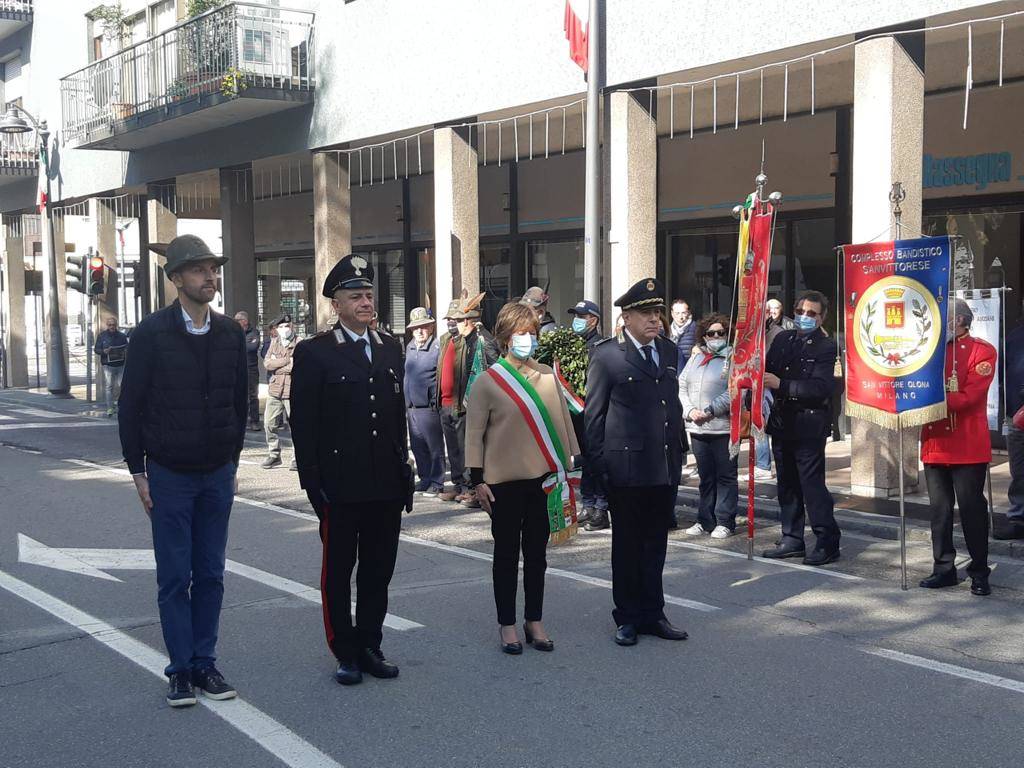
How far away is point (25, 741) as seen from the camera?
4.82m

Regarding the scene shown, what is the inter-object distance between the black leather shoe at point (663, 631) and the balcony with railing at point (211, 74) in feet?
45.0

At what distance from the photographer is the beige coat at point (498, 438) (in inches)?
233

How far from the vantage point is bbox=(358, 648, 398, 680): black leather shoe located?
18.3 ft

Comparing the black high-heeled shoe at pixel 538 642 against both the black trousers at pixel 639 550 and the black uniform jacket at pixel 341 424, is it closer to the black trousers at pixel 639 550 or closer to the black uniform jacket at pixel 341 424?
the black trousers at pixel 639 550

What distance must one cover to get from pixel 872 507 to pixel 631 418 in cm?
453

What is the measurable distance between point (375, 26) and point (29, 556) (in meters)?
11.0

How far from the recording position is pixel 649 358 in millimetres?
6312

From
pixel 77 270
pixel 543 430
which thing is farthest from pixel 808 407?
pixel 77 270

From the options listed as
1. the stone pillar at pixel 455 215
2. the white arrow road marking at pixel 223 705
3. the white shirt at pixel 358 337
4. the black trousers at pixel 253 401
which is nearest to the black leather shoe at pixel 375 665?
the white arrow road marking at pixel 223 705

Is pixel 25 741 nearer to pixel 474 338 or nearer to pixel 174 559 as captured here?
pixel 174 559

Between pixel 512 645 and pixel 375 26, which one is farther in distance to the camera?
pixel 375 26

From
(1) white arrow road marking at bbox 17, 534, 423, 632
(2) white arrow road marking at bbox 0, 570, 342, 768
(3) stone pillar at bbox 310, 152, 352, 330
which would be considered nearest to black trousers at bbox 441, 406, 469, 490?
(1) white arrow road marking at bbox 17, 534, 423, 632

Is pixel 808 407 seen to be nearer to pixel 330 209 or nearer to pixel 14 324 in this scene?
pixel 330 209

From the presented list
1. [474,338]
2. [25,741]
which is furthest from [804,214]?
[25,741]
